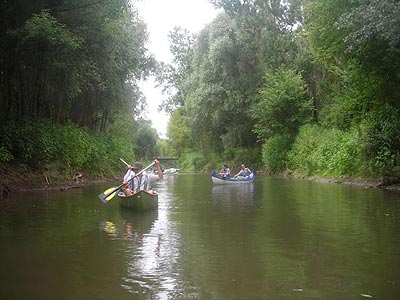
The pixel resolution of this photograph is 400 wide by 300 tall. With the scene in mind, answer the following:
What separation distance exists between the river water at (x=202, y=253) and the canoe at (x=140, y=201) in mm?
287

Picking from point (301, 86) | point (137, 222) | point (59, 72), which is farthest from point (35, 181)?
point (301, 86)

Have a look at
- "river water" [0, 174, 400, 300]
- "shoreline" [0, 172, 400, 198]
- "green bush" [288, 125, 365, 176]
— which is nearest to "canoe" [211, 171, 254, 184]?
"shoreline" [0, 172, 400, 198]

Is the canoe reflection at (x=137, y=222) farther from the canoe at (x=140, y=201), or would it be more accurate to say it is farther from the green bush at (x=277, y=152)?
the green bush at (x=277, y=152)

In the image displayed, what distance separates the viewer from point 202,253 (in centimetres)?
796

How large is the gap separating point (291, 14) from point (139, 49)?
16225 millimetres

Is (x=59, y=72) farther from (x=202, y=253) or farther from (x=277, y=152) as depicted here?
(x=277, y=152)

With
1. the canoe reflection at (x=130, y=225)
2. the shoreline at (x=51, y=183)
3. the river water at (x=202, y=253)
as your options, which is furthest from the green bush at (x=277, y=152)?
the canoe reflection at (x=130, y=225)

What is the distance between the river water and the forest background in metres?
6.49

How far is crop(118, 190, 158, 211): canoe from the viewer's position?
13648 millimetres

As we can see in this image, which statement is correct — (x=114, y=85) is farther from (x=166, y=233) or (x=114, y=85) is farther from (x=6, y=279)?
(x=6, y=279)

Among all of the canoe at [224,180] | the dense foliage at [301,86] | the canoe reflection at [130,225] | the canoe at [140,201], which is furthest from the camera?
the canoe at [224,180]

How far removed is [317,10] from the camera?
20672mm

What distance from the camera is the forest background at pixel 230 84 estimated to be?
18531mm

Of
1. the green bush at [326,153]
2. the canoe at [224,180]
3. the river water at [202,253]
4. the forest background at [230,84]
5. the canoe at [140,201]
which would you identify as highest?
the forest background at [230,84]
